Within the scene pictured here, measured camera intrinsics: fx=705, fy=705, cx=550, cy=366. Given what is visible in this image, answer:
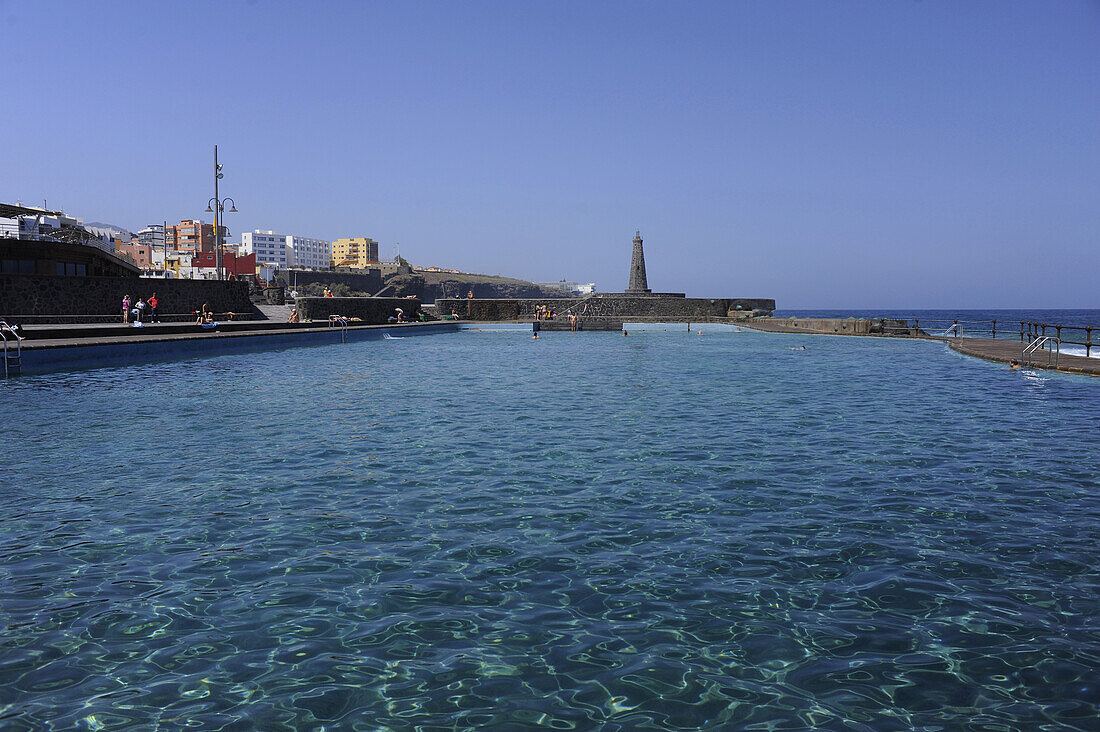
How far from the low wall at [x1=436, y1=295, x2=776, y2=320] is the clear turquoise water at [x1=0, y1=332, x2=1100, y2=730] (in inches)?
1924

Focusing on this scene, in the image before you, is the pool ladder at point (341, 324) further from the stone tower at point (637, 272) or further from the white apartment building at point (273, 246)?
the white apartment building at point (273, 246)

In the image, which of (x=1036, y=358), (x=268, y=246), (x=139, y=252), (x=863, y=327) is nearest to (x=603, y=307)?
(x=863, y=327)

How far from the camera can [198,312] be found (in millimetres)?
34375

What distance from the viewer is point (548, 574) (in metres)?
5.29

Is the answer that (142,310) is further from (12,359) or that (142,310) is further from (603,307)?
(603,307)

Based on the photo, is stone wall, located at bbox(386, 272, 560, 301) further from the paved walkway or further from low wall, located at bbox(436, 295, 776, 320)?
the paved walkway

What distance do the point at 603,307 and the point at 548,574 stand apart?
188 feet

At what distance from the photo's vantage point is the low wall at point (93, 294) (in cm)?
2727

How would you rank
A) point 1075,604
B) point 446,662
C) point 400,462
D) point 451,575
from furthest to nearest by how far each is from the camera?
point 400,462
point 451,575
point 1075,604
point 446,662

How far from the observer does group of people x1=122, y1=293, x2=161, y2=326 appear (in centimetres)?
2841

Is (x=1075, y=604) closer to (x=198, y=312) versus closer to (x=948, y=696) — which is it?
(x=948, y=696)

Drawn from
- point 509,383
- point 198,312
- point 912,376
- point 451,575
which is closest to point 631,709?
point 451,575

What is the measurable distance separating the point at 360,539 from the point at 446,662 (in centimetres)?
231

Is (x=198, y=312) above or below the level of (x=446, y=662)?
above
